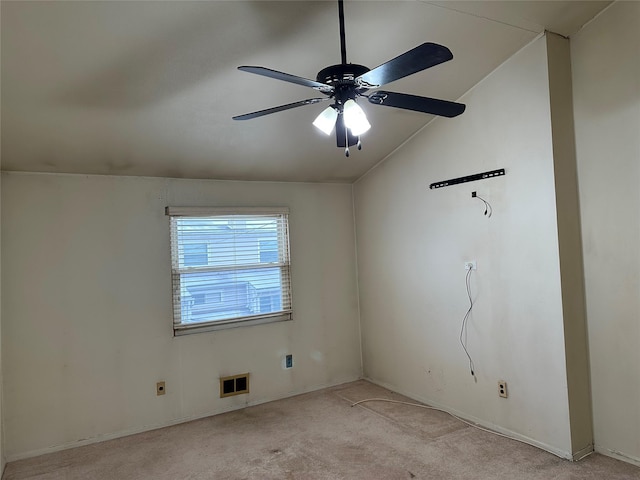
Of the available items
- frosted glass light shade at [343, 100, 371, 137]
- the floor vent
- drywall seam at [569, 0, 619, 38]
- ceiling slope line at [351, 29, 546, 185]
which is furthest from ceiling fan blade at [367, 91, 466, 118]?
the floor vent

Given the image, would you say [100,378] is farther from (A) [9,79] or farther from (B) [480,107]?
(B) [480,107]

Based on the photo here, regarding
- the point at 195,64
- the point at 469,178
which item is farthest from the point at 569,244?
the point at 195,64

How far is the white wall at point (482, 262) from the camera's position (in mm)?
2801

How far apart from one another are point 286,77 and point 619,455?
2939 millimetres

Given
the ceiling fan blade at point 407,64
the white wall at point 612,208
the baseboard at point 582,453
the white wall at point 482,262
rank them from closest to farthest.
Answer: the ceiling fan blade at point 407,64 → the white wall at point 612,208 → the baseboard at point 582,453 → the white wall at point 482,262

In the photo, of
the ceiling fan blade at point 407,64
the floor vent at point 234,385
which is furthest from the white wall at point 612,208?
the floor vent at point 234,385

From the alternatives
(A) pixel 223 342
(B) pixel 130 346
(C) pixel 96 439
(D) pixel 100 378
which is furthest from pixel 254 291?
(C) pixel 96 439

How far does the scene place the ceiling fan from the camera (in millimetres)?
1616

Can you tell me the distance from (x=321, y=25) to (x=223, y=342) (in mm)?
2727

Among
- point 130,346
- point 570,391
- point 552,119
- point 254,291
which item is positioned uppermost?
point 552,119

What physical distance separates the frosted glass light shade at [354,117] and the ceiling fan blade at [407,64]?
0.10 metres

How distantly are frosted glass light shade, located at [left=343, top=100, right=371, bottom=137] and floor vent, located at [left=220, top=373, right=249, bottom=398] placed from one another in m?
2.73

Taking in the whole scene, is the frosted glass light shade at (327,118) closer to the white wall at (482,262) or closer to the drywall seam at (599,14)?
the white wall at (482,262)

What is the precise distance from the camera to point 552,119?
108 inches
